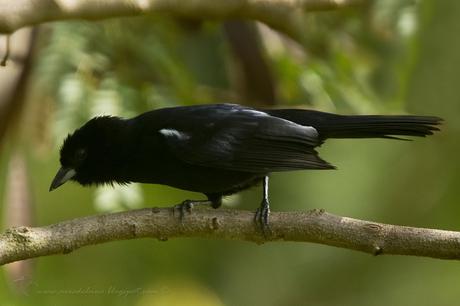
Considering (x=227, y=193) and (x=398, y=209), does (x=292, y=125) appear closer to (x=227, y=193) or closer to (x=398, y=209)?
(x=227, y=193)

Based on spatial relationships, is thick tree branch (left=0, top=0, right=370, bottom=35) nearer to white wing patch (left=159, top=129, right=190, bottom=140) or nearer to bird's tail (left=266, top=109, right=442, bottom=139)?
bird's tail (left=266, top=109, right=442, bottom=139)

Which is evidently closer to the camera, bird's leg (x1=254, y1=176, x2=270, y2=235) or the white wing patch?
bird's leg (x1=254, y1=176, x2=270, y2=235)

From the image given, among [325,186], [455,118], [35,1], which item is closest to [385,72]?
[455,118]

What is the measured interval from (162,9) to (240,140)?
0.98 metres

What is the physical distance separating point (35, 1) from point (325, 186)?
11.5 feet

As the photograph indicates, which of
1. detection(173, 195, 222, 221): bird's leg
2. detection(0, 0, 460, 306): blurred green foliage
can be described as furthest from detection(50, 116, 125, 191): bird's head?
detection(173, 195, 222, 221): bird's leg

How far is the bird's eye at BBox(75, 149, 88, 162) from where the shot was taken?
15.1ft

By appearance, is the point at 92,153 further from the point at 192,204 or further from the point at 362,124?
the point at 362,124

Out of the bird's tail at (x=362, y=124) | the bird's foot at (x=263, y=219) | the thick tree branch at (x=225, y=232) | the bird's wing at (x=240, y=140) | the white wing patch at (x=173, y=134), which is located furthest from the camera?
the white wing patch at (x=173, y=134)

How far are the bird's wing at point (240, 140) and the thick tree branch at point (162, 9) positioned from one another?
517 mm

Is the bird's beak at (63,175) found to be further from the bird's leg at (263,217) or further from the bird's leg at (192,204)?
the bird's leg at (263,217)

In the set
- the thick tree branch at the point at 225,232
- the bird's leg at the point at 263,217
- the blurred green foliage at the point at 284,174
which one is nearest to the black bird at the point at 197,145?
the blurred green foliage at the point at 284,174

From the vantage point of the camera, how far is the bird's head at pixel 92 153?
4.56 m

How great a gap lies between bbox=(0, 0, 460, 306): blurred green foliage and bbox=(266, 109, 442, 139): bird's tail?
0.50ft
